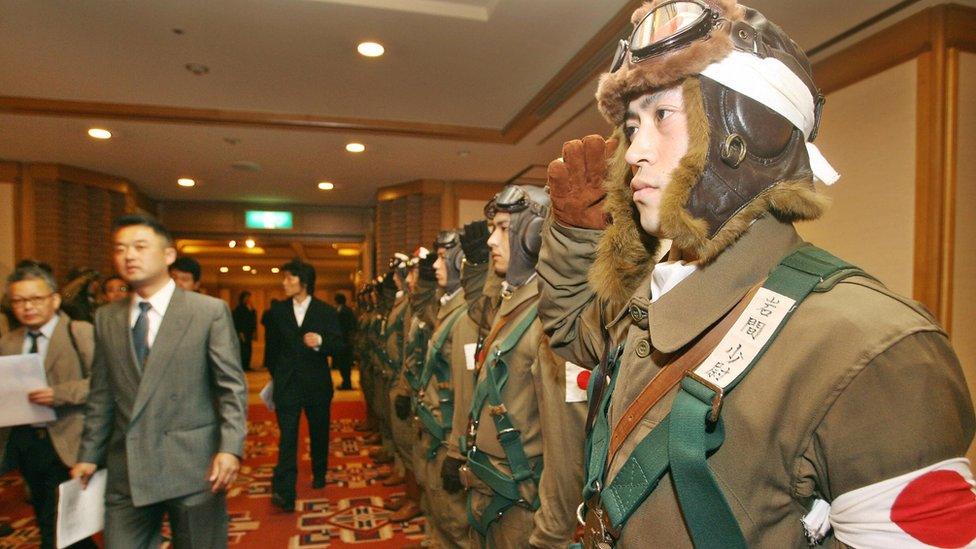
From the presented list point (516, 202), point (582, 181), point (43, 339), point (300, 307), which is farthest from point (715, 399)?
point (300, 307)

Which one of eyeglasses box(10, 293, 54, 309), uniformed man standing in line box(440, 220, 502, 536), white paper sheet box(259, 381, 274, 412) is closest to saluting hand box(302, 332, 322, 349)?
white paper sheet box(259, 381, 274, 412)

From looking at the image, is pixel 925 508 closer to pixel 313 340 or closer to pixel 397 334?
pixel 313 340

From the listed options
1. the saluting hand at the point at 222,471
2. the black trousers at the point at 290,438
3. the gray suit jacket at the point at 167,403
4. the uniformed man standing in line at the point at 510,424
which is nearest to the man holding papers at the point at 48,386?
the gray suit jacket at the point at 167,403

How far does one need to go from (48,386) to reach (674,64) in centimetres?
347

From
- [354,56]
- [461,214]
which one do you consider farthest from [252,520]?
[461,214]

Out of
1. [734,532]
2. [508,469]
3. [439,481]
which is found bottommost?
[439,481]

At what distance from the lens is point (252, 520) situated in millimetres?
4246

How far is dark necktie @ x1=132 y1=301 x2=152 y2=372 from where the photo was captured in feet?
7.79

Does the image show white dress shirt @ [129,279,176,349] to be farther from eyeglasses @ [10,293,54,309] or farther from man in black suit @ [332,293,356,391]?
man in black suit @ [332,293,356,391]

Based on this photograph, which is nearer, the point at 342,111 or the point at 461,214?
the point at 342,111

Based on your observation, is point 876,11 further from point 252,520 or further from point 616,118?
point 252,520

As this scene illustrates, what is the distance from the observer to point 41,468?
9.71 ft

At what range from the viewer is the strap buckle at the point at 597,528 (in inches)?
37.1

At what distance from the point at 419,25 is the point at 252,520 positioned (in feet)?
12.7
